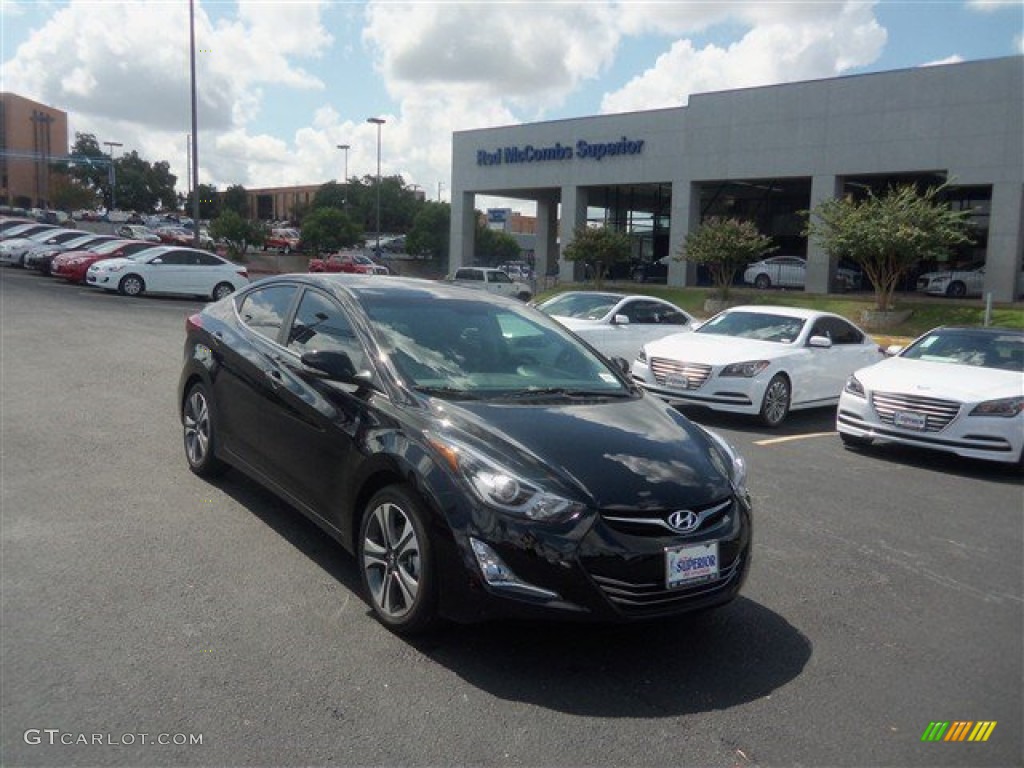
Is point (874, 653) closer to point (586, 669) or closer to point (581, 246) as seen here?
point (586, 669)

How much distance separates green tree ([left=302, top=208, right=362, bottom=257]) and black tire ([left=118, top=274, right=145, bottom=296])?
26.5 m

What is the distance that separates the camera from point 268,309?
235 inches

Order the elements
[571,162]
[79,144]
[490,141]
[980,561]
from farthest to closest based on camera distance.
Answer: [79,144], [490,141], [571,162], [980,561]

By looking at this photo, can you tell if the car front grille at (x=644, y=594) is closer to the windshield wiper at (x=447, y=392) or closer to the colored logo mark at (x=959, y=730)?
the colored logo mark at (x=959, y=730)

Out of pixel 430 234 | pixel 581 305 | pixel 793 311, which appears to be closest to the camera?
pixel 793 311

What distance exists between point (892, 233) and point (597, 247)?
487 inches

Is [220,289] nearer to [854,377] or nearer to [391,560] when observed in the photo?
[854,377]

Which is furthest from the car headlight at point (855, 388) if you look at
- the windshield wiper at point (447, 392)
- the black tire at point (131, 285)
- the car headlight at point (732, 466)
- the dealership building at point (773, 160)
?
the black tire at point (131, 285)

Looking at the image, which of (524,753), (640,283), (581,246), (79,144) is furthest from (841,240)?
(79,144)

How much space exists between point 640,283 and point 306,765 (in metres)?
38.8

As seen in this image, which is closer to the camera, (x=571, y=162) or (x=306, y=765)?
(x=306, y=765)

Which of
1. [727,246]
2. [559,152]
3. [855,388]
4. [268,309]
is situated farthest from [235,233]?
[268,309]

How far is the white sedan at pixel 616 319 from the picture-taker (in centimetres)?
1321

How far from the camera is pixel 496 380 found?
4.84 metres
